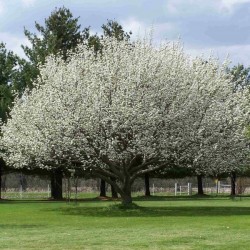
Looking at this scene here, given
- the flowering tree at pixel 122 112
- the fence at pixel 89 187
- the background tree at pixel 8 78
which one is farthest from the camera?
the fence at pixel 89 187

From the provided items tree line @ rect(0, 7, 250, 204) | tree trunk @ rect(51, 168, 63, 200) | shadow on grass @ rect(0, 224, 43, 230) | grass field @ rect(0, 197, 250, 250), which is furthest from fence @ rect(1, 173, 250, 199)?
shadow on grass @ rect(0, 224, 43, 230)

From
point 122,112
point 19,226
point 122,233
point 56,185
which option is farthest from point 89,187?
point 122,233

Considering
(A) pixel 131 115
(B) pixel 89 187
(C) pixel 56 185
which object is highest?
(A) pixel 131 115

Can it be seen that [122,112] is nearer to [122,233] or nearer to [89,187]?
[122,233]

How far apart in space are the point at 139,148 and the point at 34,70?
2635cm

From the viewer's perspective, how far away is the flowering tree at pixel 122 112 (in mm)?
35562

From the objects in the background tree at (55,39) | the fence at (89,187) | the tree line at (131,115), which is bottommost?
the fence at (89,187)

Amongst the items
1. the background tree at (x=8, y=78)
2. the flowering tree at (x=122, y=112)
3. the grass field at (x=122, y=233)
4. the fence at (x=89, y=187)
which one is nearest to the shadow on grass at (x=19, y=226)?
the grass field at (x=122, y=233)

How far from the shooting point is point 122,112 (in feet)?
116

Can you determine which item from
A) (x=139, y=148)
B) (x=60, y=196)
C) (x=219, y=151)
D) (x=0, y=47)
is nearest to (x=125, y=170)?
(x=139, y=148)

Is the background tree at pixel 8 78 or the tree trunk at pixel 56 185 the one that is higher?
the background tree at pixel 8 78

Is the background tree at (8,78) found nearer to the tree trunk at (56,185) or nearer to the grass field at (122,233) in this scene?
the tree trunk at (56,185)

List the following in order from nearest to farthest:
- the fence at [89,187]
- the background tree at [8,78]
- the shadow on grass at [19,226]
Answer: the shadow on grass at [19,226] < the background tree at [8,78] < the fence at [89,187]

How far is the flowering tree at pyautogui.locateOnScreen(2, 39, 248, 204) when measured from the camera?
35562 mm
